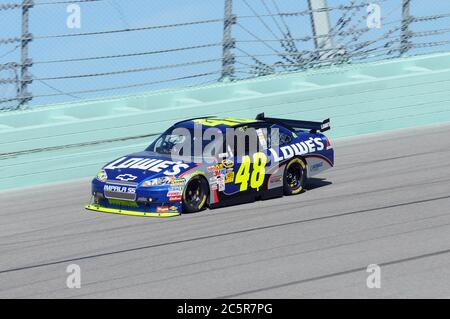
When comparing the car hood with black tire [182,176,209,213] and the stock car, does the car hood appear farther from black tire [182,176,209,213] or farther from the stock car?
black tire [182,176,209,213]

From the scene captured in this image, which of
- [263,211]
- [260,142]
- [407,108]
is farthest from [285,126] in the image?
[407,108]

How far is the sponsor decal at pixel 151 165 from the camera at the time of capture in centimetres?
1276

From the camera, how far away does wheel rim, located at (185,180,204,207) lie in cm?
1291

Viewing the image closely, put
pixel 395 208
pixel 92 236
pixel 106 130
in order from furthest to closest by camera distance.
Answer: pixel 106 130 < pixel 395 208 < pixel 92 236

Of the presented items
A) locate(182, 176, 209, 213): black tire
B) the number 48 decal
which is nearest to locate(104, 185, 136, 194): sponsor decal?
locate(182, 176, 209, 213): black tire

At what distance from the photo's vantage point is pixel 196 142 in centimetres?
1353

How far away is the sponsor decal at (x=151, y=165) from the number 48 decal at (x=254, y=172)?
2.96 ft

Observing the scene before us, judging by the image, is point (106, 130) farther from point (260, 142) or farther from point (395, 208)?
point (395, 208)

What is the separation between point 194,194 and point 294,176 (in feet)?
6.04

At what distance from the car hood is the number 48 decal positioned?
807mm

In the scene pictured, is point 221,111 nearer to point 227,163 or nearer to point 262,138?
point 262,138

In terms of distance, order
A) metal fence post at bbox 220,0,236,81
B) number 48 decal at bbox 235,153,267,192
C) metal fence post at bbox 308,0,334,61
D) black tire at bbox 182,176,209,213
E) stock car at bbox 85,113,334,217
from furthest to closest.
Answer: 1. metal fence post at bbox 308,0,334,61
2. metal fence post at bbox 220,0,236,81
3. number 48 decal at bbox 235,153,267,192
4. black tire at bbox 182,176,209,213
5. stock car at bbox 85,113,334,217

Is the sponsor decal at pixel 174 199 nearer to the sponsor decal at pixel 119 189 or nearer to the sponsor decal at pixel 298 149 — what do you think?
the sponsor decal at pixel 119 189
